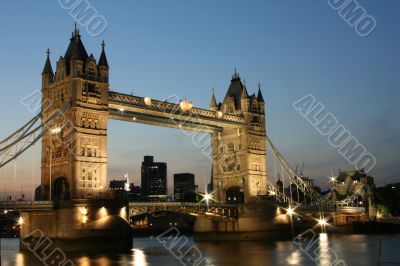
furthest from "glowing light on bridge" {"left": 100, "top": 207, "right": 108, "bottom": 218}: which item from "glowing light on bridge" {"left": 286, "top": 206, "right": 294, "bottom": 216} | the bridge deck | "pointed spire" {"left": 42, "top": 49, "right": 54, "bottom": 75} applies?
"glowing light on bridge" {"left": 286, "top": 206, "right": 294, "bottom": 216}

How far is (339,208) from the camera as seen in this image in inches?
3196

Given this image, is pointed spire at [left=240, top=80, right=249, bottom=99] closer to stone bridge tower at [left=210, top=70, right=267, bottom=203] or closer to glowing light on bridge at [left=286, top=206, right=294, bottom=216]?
stone bridge tower at [left=210, top=70, right=267, bottom=203]

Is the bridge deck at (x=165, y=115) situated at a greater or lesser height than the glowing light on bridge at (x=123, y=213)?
greater

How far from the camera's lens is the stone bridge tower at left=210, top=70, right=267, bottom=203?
216 ft

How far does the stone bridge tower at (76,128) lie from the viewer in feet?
152

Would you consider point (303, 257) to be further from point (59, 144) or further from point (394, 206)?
point (394, 206)

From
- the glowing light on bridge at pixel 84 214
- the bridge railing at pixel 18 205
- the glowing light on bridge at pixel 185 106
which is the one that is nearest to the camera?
the bridge railing at pixel 18 205

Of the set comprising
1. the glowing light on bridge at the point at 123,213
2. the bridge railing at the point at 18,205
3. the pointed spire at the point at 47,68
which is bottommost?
the glowing light on bridge at the point at 123,213

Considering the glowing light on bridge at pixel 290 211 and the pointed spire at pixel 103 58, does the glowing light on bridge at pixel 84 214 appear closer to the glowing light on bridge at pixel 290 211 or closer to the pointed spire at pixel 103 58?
the pointed spire at pixel 103 58

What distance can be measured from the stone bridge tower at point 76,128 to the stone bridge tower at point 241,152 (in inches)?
872

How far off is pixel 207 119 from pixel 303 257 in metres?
23.5

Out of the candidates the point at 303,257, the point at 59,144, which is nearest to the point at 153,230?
the point at 59,144

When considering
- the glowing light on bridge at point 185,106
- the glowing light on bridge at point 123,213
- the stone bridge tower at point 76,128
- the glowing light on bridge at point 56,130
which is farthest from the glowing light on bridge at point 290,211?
the glowing light on bridge at point 56,130

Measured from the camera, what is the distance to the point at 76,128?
46.4 meters
